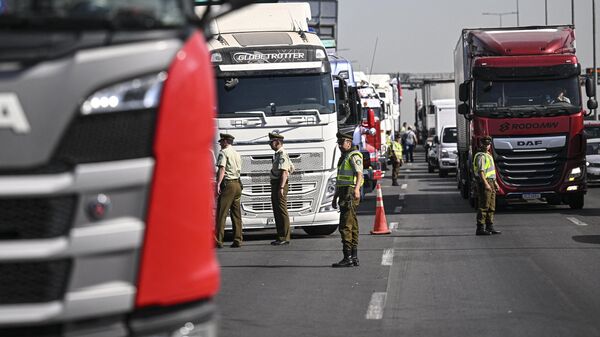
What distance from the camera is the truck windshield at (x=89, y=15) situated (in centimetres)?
457

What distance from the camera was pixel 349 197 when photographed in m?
16.3

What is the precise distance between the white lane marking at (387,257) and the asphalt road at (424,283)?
0.05 feet

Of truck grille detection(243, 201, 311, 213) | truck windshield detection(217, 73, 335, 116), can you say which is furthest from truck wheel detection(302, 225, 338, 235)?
truck windshield detection(217, 73, 335, 116)

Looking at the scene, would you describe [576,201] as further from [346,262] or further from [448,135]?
[448,135]

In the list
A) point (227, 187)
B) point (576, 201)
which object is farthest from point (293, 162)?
point (576, 201)

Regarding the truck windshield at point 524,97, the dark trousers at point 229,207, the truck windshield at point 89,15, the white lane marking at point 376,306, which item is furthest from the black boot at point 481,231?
the truck windshield at point 89,15

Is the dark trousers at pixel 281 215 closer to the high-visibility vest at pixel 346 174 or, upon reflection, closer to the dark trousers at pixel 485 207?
the dark trousers at pixel 485 207

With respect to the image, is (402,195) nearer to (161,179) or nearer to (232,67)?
(232,67)

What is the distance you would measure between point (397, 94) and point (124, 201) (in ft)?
204

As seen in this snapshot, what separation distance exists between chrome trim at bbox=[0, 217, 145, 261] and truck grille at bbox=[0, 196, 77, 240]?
3 centimetres

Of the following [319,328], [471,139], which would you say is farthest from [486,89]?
[319,328]

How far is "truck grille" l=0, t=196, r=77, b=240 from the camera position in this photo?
4418 mm

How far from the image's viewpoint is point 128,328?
14.9ft

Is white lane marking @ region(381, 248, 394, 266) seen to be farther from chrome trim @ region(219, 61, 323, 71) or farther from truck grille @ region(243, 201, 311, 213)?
chrome trim @ region(219, 61, 323, 71)
